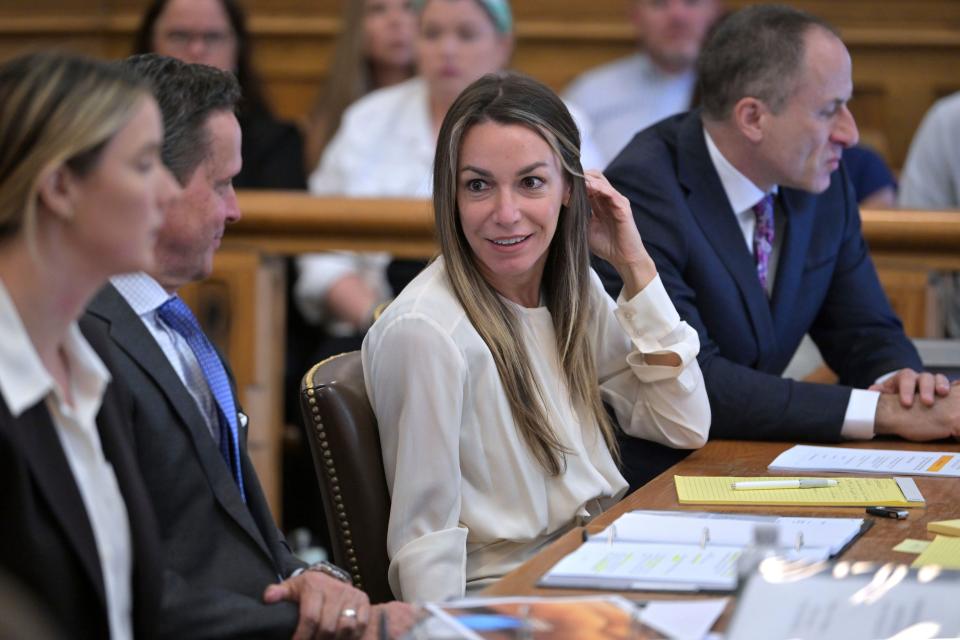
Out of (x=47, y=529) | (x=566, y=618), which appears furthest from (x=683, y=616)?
(x=47, y=529)

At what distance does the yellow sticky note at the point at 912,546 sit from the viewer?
188 cm

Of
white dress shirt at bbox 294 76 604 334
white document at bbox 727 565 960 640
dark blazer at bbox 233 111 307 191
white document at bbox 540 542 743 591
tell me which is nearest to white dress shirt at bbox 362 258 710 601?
white document at bbox 540 542 743 591

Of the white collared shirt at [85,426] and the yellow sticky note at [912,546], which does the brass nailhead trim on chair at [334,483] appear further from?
the yellow sticky note at [912,546]

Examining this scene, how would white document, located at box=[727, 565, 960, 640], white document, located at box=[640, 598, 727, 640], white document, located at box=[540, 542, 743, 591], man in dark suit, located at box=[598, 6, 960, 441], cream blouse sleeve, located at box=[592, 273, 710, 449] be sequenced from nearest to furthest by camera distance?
white document, located at box=[727, 565, 960, 640]
white document, located at box=[640, 598, 727, 640]
white document, located at box=[540, 542, 743, 591]
cream blouse sleeve, located at box=[592, 273, 710, 449]
man in dark suit, located at box=[598, 6, 960, 441]

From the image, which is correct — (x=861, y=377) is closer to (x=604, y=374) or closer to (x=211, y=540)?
(x=604, y=374)

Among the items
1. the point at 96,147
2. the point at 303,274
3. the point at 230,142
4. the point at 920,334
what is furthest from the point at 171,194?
the point at 303,274

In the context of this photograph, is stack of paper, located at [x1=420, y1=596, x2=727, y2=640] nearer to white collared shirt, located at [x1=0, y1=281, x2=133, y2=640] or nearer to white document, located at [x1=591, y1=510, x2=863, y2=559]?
white document, located at [x1=591, y1=510, x2=863, y2=559]

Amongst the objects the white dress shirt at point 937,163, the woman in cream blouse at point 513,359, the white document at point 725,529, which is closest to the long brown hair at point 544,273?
the woman in cream blouse at point 513,359

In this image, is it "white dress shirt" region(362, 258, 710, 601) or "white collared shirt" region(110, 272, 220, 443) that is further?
"white dress shirt" region(362, 258, 710, 601)

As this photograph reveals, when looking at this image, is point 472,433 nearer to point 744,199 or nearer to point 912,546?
point 912,546

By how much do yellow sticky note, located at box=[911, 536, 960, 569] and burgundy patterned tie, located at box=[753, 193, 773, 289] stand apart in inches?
47.4

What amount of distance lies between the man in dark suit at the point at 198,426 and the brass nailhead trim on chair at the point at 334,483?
0.13 metres

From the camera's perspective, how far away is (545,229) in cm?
243

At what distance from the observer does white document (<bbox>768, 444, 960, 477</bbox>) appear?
2408mm
